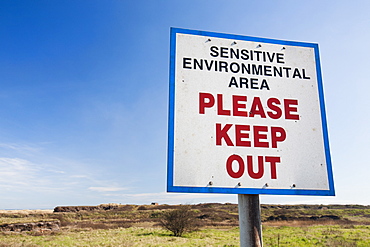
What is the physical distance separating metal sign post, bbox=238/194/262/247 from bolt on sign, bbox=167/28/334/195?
0.43 ft

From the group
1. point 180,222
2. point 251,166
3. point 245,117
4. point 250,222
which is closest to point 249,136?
point 245,117

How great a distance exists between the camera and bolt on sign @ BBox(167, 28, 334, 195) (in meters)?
3.20

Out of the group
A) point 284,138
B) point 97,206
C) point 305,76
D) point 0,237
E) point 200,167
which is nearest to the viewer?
point 200,167

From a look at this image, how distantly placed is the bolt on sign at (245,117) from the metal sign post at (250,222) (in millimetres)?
131

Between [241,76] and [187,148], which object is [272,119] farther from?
[187,148]

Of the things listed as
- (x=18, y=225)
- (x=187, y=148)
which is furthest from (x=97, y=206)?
(x=187, y=148)

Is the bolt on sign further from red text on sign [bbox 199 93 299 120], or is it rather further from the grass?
the grass

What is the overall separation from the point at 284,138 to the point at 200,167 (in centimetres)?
118

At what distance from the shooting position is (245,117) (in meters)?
3.41

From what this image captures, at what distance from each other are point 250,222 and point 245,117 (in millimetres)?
1280

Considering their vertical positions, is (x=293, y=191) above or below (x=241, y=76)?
below

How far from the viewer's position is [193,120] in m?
3.34

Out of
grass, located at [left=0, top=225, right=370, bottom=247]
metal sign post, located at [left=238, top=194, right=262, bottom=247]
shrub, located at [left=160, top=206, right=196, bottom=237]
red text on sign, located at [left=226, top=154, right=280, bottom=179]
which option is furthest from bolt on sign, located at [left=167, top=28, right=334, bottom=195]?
shrub, located at [left=160, top=206, right=196, bottom=237]

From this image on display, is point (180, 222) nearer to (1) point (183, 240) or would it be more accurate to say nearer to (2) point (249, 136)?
(1) point (183, 240)
